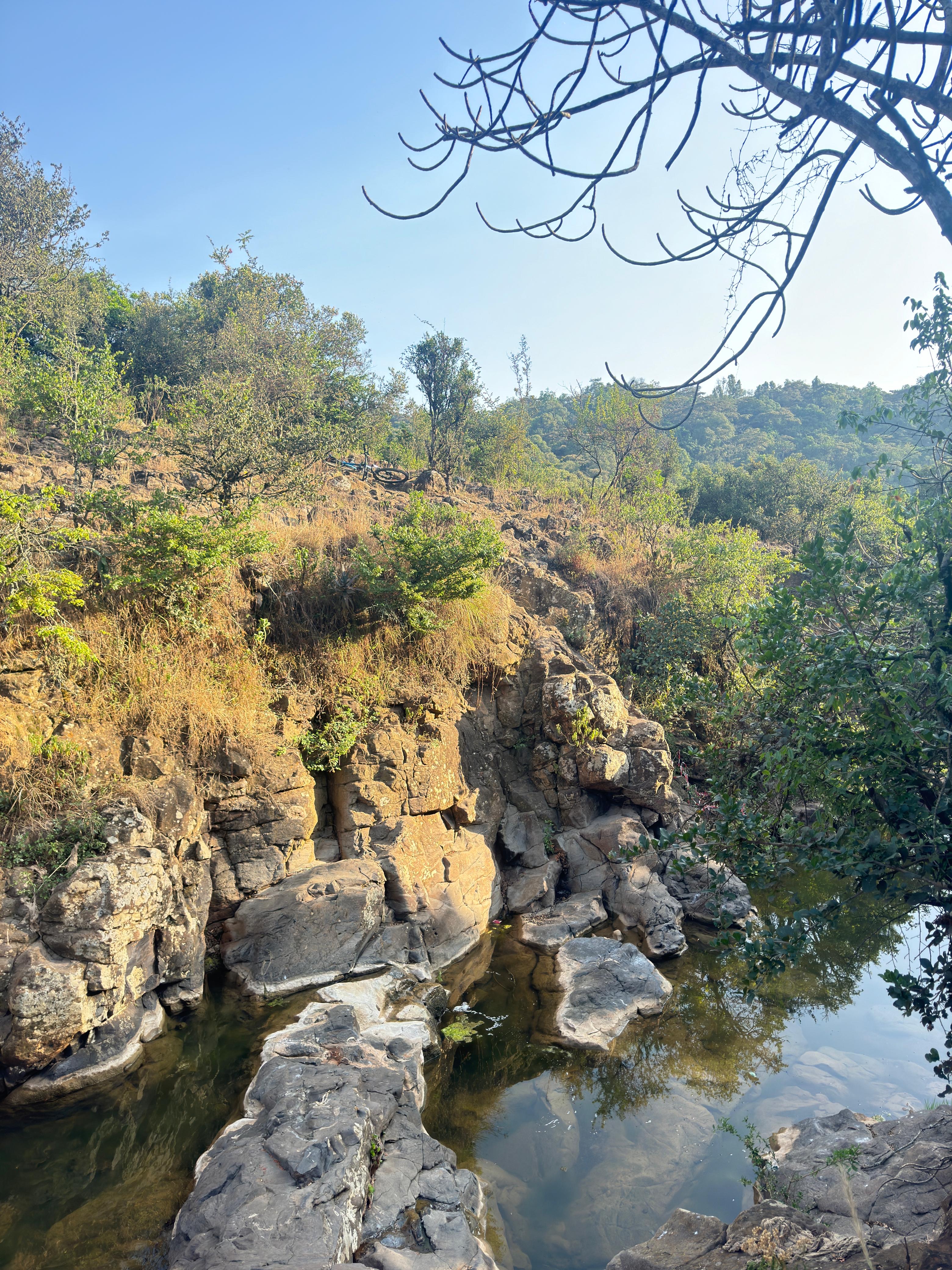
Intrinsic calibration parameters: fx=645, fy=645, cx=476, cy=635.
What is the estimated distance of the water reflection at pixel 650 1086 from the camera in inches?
189

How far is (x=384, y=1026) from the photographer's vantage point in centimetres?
605

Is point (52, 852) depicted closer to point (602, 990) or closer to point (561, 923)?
point (602, 990)

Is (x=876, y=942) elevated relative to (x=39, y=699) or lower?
lower

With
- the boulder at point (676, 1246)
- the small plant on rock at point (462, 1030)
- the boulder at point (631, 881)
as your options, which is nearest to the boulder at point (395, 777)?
the boulder at point (631, 881)

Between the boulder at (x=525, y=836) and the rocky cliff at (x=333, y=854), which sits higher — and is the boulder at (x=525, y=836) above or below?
below

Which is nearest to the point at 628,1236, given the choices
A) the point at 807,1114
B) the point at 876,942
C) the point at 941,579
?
the point at 807,1114

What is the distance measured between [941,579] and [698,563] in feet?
36.2

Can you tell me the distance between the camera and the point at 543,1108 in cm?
572

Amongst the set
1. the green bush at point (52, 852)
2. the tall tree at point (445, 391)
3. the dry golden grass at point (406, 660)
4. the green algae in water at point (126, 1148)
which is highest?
the tall tree at point (445, 391)

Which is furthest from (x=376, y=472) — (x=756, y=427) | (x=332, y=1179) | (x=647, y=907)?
(x=756, y=427)

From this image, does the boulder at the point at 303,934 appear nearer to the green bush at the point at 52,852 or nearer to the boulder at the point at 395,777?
the boulder at the point at 395,777

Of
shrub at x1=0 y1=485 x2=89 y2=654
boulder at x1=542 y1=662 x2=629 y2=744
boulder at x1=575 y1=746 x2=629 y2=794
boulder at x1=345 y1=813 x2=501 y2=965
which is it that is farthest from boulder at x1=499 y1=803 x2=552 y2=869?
shrub at x1=0 y1=485 x2=89 y2=654

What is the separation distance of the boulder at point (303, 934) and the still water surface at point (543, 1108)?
265 millimetres

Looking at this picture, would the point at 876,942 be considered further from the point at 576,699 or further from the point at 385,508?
the point at 385,508
